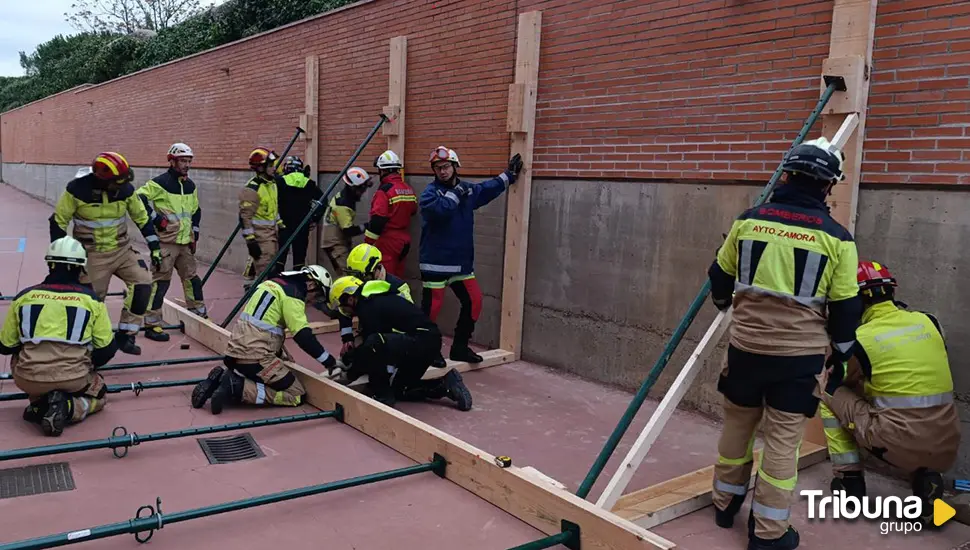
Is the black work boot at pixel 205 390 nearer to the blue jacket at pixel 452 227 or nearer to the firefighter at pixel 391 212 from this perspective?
the blue jacket at pixel 452 227

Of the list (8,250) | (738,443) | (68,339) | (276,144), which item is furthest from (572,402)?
(8,250)

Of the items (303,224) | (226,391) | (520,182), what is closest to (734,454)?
(226,391)

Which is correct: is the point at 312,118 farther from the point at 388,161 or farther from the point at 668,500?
the point at 668,500

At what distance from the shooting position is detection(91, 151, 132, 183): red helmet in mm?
6930

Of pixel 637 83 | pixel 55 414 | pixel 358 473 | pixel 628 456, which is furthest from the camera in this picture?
pixel 637 83

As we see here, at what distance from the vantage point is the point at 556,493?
12.4 feet

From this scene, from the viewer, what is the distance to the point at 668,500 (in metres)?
4.12

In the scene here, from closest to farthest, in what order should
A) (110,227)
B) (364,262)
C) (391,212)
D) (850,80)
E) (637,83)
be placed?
(850,80), (364,262), (637,83), (110,227), (391,212)

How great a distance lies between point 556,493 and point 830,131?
3.10 m

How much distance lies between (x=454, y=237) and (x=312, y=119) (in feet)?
15.1

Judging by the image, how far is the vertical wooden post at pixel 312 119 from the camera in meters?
10.6

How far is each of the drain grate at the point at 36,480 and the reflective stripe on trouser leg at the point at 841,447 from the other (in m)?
4.51

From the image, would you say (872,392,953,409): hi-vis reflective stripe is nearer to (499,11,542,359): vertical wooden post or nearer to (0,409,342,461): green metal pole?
(0,409,342,461): green metal pole

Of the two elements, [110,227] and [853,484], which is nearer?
[853,484]
